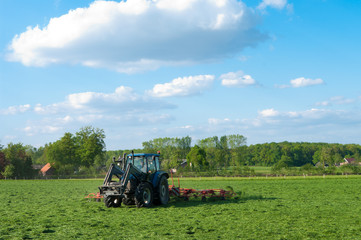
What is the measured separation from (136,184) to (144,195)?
2.36 feet

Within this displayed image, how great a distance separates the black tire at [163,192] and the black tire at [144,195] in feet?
2.23

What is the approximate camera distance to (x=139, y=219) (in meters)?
13.4

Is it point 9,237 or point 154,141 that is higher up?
point 154,141

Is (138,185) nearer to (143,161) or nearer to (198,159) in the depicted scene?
(143,161)

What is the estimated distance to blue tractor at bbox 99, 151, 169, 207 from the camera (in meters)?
16.3

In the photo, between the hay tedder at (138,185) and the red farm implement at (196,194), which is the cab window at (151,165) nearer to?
the hay tedder at (138,185)

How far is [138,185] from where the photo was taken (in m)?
16.9

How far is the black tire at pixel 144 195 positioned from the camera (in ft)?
53.7

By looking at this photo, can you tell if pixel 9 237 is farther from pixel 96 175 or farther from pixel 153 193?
pixel 96 175

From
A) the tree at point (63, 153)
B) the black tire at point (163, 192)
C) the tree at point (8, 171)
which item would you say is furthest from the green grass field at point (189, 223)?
the tree at point (63, 153)

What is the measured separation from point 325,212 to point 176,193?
7942 millimetres

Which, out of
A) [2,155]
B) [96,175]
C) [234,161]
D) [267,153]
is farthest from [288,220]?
[267,153]

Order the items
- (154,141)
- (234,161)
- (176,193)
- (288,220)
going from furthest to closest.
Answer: (154,141) < (234,161) < (176,193) < (288,220)

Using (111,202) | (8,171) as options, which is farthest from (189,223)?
(8,171)
